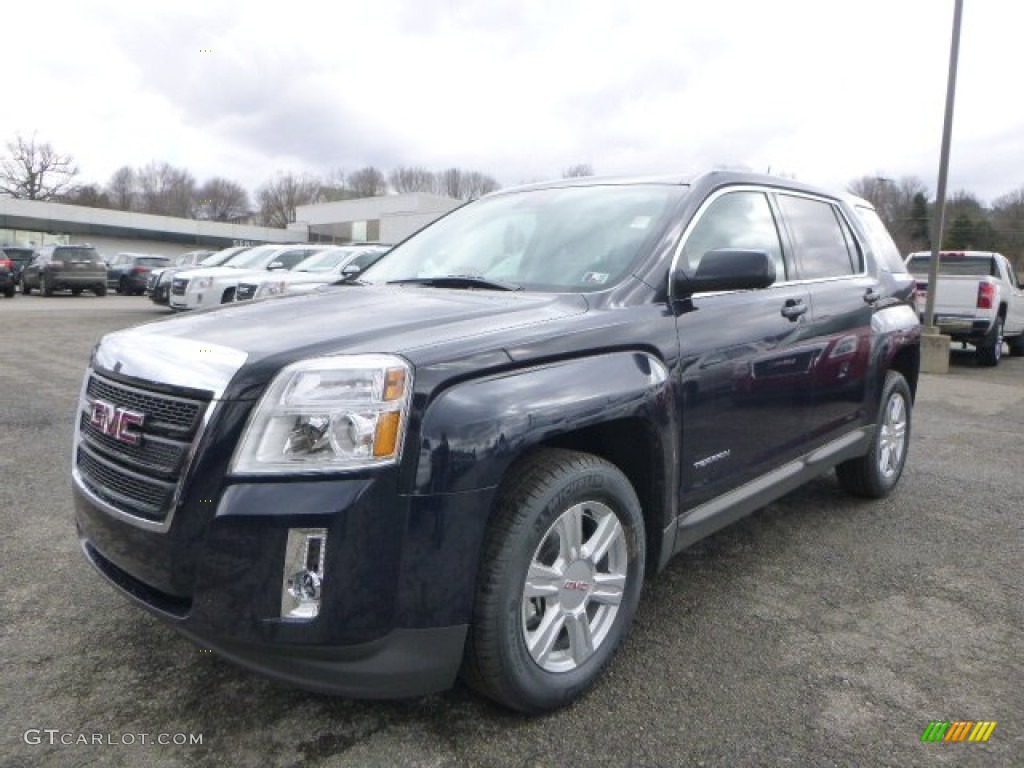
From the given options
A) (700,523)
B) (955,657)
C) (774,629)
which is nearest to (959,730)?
(955,657)

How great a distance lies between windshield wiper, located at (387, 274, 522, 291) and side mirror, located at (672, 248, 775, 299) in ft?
2.11

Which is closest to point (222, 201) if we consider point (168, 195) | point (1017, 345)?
point (168, 195)

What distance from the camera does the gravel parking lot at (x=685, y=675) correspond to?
2.18 meters

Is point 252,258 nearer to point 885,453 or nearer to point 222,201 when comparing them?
point 885,453

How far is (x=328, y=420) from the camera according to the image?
197cm

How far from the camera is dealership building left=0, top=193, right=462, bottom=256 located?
158 ft

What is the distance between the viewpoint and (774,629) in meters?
2.95

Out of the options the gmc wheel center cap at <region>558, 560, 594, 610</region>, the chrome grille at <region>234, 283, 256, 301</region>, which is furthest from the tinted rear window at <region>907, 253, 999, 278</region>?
the gmc wheel center cap at <region>558, 560, 594, 610</region>

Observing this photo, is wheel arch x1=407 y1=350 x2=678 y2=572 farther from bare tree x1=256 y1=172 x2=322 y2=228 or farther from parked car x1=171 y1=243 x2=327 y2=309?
bare tree x1=256 y1=172 x2=322 y2=228

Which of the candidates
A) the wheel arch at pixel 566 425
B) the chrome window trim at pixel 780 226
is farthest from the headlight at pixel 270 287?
the wheel arch at pixel 566 425

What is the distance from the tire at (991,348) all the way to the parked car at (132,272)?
2445 centimetres

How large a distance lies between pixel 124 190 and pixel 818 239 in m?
100

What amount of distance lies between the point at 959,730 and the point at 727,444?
118cm

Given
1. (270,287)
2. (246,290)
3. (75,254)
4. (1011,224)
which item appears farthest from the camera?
(1011,224)
